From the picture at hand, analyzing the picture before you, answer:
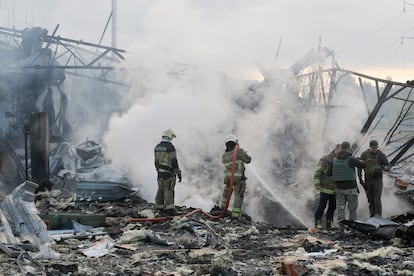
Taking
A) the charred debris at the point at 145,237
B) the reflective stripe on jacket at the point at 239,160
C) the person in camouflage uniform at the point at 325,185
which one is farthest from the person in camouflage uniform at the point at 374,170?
the reflective stripe on jacket at the point at 239,160

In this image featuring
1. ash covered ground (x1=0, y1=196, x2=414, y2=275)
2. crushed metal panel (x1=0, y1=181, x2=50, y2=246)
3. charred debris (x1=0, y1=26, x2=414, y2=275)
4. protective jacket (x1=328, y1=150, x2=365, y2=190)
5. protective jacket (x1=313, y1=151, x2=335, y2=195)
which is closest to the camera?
ash covered ground (x1=0, y1=196, x2=414, y2=275)

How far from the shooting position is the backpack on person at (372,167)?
935cm

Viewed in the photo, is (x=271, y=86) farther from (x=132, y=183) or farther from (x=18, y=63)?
(x=18, y=63)

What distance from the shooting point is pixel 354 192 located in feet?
28.5

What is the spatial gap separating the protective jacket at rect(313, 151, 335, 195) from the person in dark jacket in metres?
0.28

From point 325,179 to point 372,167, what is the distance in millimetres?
1048

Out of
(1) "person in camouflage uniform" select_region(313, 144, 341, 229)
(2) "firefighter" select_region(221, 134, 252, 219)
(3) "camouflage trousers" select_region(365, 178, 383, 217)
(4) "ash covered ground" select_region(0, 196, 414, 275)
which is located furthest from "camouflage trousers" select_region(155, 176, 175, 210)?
(3) "camouflage trousers" select_region(365, 178, 383, 217)

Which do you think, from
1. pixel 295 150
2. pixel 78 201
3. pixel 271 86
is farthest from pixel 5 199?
pixel 295 150

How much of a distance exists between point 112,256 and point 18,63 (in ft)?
46.6

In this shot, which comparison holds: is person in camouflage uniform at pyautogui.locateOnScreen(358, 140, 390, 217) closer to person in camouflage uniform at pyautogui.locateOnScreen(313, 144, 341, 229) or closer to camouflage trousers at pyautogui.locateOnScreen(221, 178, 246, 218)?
person in camouflage uniform at pyautogui.locateOnScreen(313, 144, 341, 229)

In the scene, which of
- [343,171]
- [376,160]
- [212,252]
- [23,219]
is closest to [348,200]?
[343,171]

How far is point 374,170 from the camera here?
9.37 m

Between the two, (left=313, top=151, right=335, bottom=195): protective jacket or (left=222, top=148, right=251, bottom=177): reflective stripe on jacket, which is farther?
(left=222, top=148, right=251, bottom=177): reflective stripe on jacket

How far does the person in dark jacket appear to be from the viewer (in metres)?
8.64
